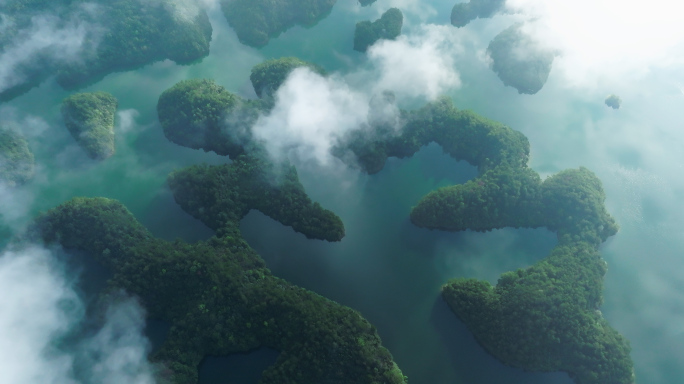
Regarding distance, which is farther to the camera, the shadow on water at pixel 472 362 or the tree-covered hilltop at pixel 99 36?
the tree-covered hilltop at pixel 99 36

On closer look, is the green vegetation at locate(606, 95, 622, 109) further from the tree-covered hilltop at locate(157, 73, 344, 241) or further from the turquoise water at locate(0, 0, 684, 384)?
the tree-covered hilltop at locate(157, 73, 344, 241)

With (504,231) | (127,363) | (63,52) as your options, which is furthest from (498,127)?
(63,52)

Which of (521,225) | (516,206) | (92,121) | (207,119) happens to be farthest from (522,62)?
(92,121)

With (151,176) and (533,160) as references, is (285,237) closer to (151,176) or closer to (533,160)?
(151,176)

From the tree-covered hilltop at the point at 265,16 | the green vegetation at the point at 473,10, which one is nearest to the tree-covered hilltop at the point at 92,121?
the tree-covered hilltop at the point at 265,16

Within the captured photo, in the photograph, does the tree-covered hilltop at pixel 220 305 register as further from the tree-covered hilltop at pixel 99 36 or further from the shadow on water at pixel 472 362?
the tree-covered hilltop at pixel 99 36
